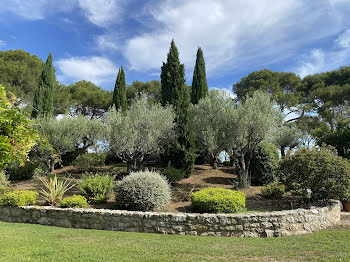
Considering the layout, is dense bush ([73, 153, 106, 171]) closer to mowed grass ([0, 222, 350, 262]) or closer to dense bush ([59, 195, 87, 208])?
dense bush ([59, 195, 87, 208])

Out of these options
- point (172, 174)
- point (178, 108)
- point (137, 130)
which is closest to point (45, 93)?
point (137, 130)

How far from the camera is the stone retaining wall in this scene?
6.56 metres

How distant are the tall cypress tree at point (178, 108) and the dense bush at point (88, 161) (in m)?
5.08

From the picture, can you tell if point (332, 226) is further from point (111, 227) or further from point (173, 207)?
point (111, 227)

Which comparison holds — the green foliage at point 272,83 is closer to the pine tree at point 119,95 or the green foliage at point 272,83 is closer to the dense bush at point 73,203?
the pine tree at point 119,95

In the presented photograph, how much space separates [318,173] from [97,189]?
8095mm

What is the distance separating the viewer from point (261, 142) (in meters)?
12.6

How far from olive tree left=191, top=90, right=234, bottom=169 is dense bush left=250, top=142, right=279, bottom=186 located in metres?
1.88

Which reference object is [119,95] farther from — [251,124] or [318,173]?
[318,173]

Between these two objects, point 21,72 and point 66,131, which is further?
point 21,72

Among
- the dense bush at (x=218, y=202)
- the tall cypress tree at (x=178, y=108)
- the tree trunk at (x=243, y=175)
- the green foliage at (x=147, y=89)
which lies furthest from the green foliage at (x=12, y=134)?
the green foliage at (x=147, y=89)

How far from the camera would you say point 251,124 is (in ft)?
36.5

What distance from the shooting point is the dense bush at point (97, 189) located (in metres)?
9.22

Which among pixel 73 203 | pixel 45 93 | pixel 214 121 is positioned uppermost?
pixel 45 93
